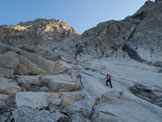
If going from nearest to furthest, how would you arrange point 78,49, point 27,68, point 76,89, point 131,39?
point 76,89
point 27,68
point 131,39
point 78,49

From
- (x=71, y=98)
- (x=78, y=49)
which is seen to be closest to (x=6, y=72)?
(x=71, y=98)

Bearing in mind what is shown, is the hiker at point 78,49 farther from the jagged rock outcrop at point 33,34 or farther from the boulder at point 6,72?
the boulder at point 6,72

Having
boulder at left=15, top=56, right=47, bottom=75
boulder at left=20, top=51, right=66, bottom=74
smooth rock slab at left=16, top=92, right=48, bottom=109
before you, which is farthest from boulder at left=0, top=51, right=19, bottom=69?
smooth rock slab at left=16, top=92, right=48, bottom=109

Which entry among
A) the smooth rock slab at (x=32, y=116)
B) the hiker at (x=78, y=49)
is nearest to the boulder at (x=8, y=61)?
the smooth rock slab at (x=32, y=116)

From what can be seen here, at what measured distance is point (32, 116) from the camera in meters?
5.86

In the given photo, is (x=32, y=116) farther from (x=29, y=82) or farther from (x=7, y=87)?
(x=29, y=82)

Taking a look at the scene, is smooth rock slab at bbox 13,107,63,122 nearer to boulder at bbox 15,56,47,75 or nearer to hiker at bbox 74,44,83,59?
boulder at bbox 15,56,47,75

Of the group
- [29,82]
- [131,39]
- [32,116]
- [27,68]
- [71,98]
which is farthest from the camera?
[131,39]

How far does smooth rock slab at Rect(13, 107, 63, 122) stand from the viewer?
5.62 meters

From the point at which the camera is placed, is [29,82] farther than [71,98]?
Yes

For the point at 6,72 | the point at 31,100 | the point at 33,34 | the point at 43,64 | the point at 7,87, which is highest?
the point at 33,34

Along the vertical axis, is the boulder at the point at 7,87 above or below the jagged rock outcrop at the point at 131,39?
below

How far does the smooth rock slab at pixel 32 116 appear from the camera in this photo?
5.62 meters

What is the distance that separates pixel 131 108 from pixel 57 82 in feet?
20.7
